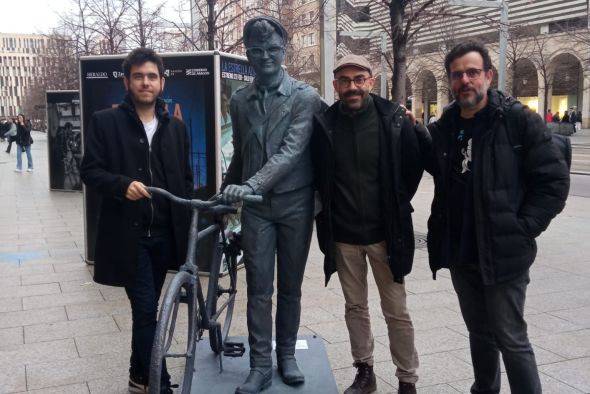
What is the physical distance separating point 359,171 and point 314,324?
2.00 metres

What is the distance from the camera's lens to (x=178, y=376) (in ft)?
13.1

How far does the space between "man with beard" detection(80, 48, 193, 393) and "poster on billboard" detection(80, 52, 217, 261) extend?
2.81m

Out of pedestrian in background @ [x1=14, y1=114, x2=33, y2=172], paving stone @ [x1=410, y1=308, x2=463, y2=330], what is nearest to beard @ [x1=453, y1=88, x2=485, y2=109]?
paving stone @ [x1=410, y1=308, x2=463, y2=330]

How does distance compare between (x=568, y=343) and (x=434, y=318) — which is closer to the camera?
(x=568, y=343)

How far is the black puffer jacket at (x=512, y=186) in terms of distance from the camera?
2840 millimetres

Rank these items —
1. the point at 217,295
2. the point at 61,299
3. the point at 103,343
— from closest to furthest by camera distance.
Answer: the point at 217,295 < the point at 103,343 < the point at 61,299

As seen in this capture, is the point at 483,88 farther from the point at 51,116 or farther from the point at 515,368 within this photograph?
the point at 51,116

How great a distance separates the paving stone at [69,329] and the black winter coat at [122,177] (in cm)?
161

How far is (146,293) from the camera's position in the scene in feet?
11.5

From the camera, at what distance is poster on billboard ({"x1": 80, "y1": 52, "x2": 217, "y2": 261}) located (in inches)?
251

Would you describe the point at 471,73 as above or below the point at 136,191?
above

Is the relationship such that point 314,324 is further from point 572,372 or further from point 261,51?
point 261,51

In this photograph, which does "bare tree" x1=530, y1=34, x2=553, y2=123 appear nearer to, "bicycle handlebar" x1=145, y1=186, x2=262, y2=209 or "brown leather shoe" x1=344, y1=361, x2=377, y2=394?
"brown leather shoe" x1=344, y1=361, x2=377, y2=394

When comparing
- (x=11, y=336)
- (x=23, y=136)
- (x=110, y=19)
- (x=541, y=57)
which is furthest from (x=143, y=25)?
(x=541, y=57)
